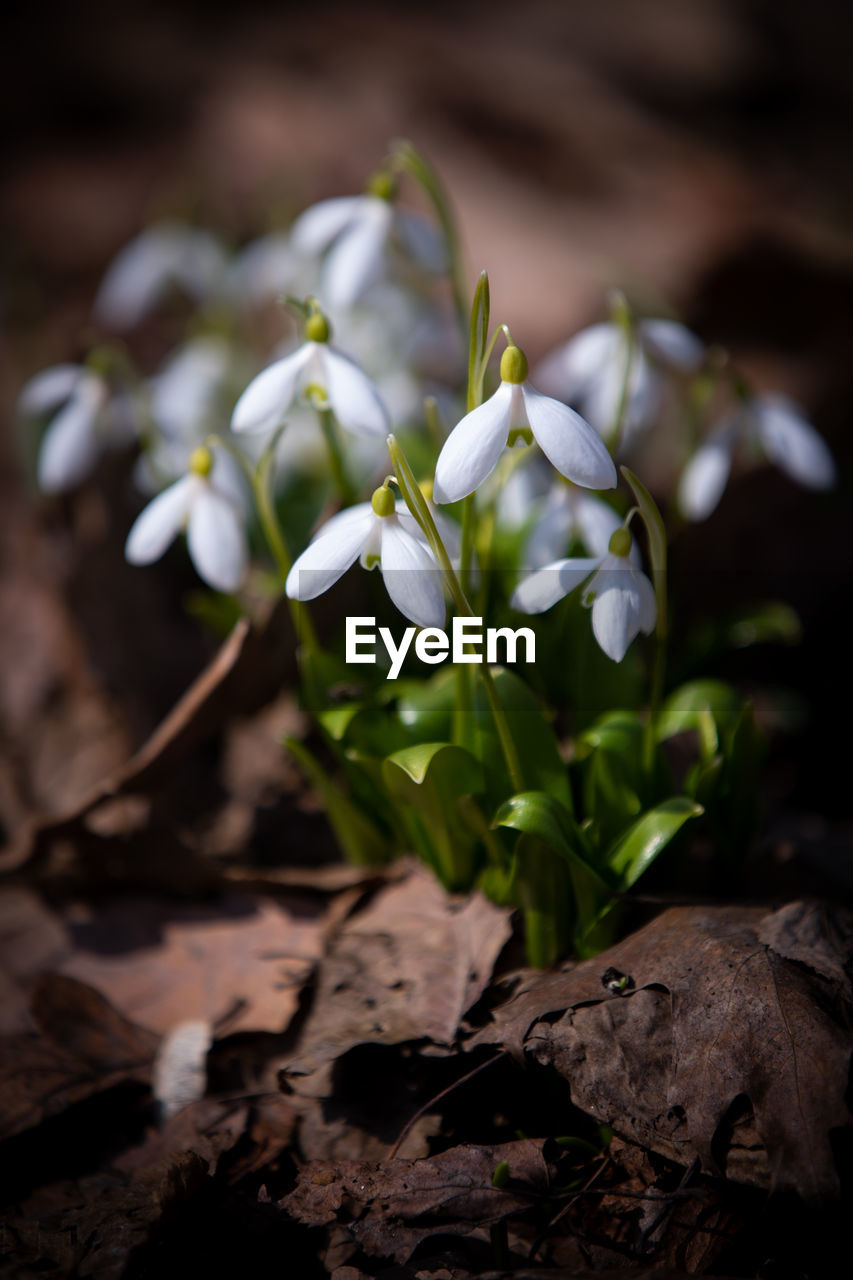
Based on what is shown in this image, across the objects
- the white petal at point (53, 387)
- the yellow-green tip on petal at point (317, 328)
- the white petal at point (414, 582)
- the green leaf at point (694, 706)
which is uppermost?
the yellow-green tip on petal at point (317, 328)

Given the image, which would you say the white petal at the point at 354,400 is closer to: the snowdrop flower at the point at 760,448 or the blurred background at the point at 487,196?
the snowdrop flower at the point at 760,448

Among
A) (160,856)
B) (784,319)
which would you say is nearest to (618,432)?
(160,856)

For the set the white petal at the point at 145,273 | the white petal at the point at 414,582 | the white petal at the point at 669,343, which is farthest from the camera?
the white petal at the point at 145,273

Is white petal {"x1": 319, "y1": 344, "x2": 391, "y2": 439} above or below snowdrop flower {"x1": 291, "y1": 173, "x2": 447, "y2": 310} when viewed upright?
below

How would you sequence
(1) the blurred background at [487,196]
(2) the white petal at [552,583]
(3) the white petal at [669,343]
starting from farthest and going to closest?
(1) the blurred background at [487,196] < (3) the white petal at [669,343] < (2) the white petal at [552,583]

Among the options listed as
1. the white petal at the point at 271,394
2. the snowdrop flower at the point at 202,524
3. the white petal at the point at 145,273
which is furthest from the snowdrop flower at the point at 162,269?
the white petal at the point at 271,394

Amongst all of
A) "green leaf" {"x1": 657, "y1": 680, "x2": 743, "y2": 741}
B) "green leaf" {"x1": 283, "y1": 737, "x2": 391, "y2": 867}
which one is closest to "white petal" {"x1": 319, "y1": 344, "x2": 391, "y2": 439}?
"green leaf" {"x1": 283, "y1": 737, "x2": 391, "y2": 867}

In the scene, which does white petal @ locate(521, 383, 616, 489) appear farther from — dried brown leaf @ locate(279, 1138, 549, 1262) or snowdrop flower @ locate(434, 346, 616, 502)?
dried brown leaf @ locate(279, 1138, 549, 1262)

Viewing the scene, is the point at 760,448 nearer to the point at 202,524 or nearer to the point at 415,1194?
the point at 202,524
